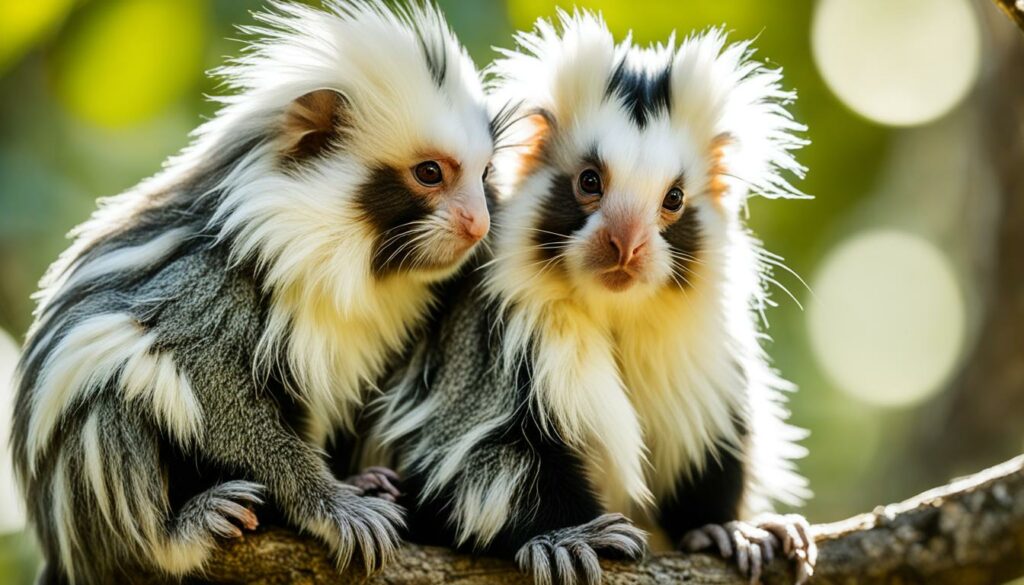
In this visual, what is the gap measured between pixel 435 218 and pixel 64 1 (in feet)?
6.64

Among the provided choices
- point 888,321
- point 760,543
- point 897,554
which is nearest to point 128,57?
point 760,543

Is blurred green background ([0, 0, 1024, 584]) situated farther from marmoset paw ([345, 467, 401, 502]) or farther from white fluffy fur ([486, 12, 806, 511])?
marmoset paw ([345, 467, 401, 502])

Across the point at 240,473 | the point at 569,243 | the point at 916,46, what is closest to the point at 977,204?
the point at 916,46

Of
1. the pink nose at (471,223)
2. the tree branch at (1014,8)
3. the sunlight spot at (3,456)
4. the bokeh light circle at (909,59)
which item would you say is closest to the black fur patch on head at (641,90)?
the pink nose at (471,223)

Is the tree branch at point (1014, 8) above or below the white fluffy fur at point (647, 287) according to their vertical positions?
above

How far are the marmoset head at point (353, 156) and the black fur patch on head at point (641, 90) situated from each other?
19.4 inches

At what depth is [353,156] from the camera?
152 inches

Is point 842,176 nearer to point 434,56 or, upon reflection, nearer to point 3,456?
point 434,56

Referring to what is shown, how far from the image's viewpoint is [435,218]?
3.77 meters

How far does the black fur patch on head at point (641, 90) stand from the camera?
13.4ft

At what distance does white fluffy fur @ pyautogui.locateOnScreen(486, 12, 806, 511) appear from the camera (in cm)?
390

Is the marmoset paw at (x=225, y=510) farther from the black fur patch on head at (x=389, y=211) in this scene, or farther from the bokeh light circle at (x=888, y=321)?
the bokeh light circle at (x=888, y=321)

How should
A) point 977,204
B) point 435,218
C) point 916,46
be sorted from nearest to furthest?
point 435,218 → point 977,204 → point 916,46

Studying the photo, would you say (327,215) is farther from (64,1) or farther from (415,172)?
(64,1)
